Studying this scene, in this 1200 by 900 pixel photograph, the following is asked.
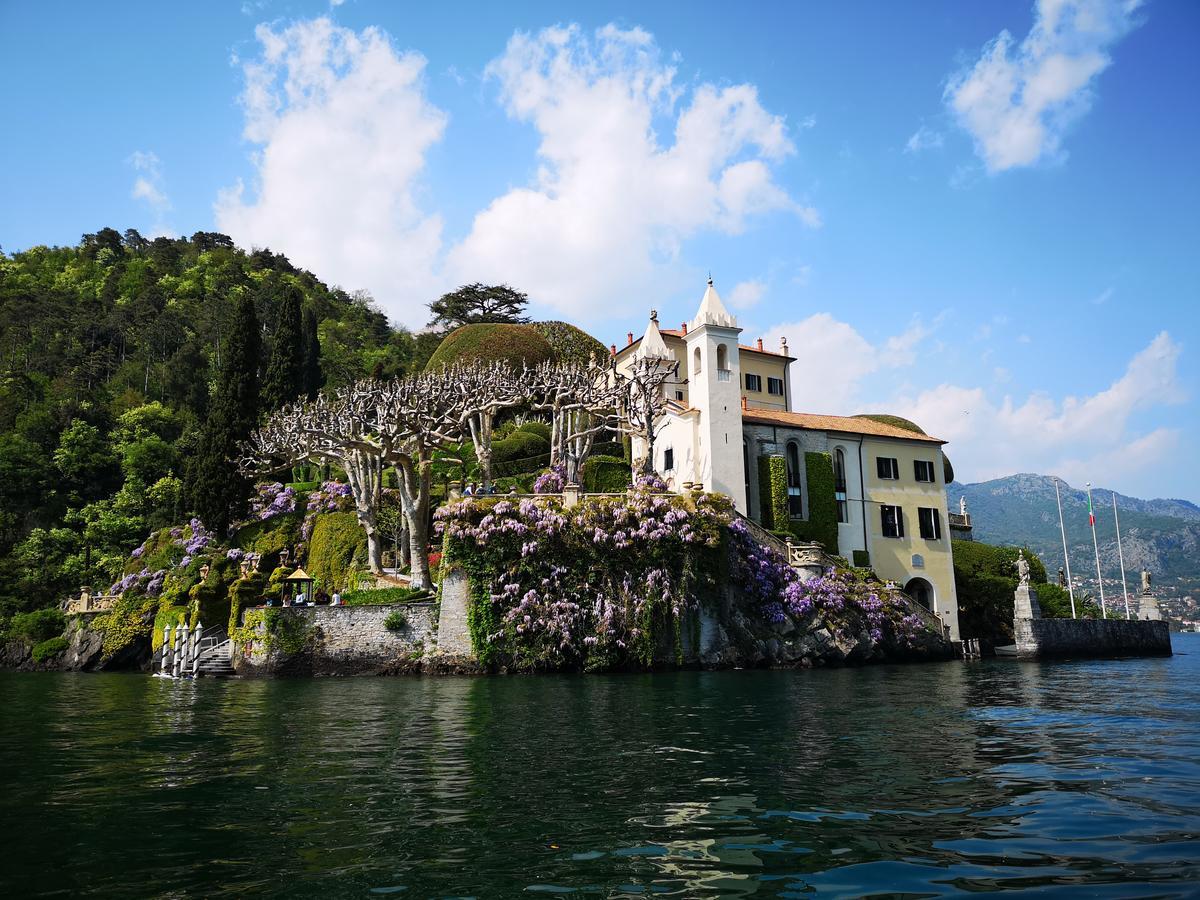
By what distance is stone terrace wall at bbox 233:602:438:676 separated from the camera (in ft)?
119

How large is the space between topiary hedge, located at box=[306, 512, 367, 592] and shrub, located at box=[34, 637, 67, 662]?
17380mm

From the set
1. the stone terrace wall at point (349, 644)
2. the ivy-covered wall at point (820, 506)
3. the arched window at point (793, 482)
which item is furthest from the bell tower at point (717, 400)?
the stone terrace wall at point (349, 644)

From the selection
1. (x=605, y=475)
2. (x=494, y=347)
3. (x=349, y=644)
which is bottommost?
(x=349, y=644)

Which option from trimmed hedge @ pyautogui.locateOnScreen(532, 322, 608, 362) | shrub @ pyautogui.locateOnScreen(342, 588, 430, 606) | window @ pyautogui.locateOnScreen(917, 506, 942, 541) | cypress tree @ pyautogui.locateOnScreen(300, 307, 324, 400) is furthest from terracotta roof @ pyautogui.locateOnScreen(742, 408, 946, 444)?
cypress tree @ pyautogui.locateOnScreen(300, 307, 324, 400)

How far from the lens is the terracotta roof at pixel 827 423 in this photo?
161ft

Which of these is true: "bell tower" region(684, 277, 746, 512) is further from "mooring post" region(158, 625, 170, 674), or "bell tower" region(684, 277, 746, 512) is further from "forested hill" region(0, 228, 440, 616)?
"forested hill" region(0, 228, 440, 616)

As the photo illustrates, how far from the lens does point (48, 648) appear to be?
49.1 metres

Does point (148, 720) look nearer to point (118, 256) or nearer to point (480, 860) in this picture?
point (480, 860)

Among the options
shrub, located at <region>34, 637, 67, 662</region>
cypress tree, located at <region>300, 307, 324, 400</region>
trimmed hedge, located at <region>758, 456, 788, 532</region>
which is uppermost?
cypress tree, located at <region>300, 307, 324, 400</region>

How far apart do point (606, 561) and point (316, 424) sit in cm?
1794

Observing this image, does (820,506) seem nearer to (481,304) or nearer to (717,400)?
(717,400)

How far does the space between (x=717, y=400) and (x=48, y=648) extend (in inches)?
1724

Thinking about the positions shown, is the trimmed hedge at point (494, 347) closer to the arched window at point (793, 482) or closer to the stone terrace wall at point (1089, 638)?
the arched window at point (793, 482)

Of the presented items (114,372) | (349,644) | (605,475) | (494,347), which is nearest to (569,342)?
(494,347)
